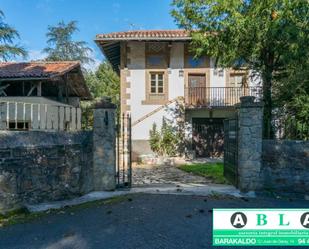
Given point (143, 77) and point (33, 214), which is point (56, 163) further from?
point (143, 77)

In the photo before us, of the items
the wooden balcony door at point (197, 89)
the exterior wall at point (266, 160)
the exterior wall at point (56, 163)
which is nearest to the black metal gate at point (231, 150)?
the exterior wall at point (266, 160)

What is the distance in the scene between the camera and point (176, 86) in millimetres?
18641

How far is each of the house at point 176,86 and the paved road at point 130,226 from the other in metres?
12.2

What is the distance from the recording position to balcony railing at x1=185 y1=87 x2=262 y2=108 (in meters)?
18.2

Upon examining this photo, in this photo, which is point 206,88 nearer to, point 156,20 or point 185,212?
point 156,20

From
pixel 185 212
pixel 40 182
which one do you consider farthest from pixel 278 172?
pixel 40 182

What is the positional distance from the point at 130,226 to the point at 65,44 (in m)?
31.5

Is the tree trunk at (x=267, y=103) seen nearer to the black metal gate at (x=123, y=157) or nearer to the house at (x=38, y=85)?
the black metal gate at (x=123, y=157)

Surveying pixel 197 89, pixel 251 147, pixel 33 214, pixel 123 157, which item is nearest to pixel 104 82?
pixel 197 89

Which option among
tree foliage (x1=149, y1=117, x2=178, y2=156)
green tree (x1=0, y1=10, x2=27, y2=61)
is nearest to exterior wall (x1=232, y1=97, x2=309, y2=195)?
green tree (x1=0, y1=10, x2=27, y2=61)

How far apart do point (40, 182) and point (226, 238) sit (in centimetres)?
384

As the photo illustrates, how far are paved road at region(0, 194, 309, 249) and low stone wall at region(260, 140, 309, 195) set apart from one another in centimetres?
69

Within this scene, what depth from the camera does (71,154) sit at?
671 cm

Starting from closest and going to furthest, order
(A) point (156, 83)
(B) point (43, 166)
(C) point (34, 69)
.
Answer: (B) point (43, 166) → (C) point (34, 69) → (A) point (156, 83)
